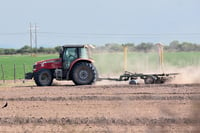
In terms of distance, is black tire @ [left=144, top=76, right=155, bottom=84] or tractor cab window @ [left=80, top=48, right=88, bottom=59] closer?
tractor cab window @ [left=80, top=48, right=88, bottom=59]

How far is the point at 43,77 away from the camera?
23.2 meters

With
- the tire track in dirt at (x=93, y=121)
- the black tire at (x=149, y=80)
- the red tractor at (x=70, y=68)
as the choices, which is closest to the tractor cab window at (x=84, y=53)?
the red tractor at (x=70, y=68)

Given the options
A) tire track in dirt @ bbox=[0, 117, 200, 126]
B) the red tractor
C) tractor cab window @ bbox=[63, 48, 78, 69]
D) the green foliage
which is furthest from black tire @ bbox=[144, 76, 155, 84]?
the green foliage

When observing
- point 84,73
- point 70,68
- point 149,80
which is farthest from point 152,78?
point 70,68

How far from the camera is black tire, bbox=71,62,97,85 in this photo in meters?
22.3

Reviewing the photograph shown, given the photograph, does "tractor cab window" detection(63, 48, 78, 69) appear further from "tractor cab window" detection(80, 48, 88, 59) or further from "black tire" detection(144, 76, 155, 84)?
"black tire" detection(144, 76, 155, 84)

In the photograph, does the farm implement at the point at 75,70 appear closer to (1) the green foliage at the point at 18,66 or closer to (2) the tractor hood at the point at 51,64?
(2) the tractor hood at the point at 51,64

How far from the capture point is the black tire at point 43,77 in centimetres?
2306

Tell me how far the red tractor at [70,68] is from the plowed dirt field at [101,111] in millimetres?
2576

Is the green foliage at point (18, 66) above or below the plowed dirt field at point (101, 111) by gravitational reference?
above

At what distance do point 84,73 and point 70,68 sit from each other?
2.32ft

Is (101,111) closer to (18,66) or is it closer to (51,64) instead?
(51,64)

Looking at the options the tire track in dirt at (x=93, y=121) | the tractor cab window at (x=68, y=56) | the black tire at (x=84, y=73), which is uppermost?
the tractor cab window at (x=68, y=56)

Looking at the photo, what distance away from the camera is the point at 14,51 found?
100312 mm
